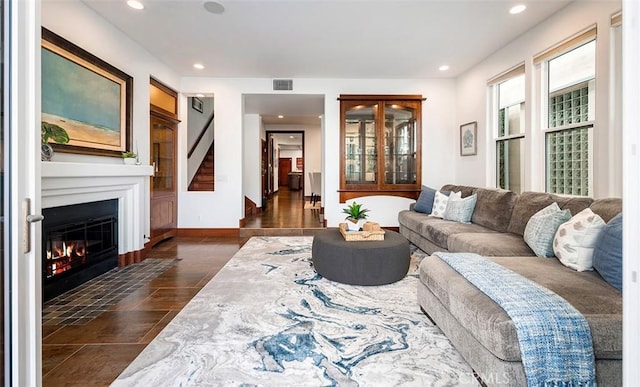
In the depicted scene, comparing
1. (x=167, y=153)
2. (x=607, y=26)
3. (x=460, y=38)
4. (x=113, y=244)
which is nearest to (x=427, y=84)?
(x=460, y=38)

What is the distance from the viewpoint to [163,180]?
5.10 metres

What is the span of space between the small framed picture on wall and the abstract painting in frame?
16.7 feet

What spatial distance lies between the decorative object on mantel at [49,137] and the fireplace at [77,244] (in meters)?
0.50

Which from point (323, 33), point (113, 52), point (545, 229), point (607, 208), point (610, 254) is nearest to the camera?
point (610, 254)

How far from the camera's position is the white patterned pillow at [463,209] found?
420 centimetres

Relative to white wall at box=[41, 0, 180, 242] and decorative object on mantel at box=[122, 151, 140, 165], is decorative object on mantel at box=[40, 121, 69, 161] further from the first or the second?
decorative object on mantel at box=[122, 151, 140, 165]

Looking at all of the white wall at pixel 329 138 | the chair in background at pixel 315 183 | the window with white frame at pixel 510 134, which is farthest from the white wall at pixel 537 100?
the chair in background at pixel 315 183

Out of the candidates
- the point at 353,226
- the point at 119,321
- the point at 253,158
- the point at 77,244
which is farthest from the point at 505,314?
the point at 253,158

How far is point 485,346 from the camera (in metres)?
1.51

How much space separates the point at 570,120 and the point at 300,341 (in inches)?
141

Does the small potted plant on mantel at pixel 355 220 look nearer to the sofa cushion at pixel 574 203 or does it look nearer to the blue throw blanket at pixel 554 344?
the sofa cushion at pixel 574 203

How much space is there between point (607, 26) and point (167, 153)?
579 centimetres

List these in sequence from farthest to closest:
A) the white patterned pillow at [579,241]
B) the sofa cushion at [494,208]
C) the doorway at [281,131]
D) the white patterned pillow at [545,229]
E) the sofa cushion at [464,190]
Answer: the doorway at [281,131], the sofa cushion at [464,190], the sofa cushion at [494,208], the white patterned pillow at [545,229], the white patterned pillow at [579,241]
